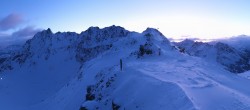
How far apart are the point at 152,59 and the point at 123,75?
12140 millimetres

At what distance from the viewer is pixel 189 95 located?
2438 cm

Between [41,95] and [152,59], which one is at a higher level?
[152,59]

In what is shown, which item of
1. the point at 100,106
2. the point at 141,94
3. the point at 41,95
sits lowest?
the point at 41,95

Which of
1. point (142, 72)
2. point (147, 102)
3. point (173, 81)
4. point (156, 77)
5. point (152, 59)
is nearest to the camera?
point (147, 102)

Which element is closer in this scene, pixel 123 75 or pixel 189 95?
pixel 189 95

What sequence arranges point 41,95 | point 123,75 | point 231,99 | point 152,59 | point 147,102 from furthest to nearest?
point 41,95 < point 152,59 < point 123,75 < point 147,102 < point 231,99

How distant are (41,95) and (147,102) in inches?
6387

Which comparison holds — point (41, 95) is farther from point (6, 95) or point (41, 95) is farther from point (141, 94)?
point (141, 94)

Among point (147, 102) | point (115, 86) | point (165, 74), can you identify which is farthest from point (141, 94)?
point (115, 86)

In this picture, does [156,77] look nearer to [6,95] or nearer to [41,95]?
[41,95]

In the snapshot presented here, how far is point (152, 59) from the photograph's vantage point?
161ft

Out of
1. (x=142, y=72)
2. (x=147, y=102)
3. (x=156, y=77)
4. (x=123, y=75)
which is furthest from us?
(x=123, y=75)

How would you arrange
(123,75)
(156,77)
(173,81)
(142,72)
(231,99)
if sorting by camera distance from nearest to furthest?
(231,99), (173,81), (156,77), (142,72), (123,75)

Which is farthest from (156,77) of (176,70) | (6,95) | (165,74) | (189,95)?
(6,95)
